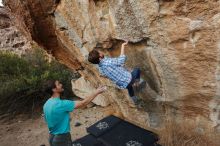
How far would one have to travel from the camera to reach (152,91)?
16.1 feet

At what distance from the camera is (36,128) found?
741 cm

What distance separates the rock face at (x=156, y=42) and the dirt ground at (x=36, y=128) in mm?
1314

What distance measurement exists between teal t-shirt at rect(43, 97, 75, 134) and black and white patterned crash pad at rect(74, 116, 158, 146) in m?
1.38

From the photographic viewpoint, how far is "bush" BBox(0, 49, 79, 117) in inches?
328

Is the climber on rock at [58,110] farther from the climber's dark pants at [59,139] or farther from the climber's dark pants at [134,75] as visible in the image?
the climber's dark pants at [134,75]

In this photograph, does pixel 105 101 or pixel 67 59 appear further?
pixel 105 101

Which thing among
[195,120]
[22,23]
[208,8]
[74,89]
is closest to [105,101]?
[74,89]

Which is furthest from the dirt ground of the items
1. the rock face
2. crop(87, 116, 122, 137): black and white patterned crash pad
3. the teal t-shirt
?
the teal t-shirt

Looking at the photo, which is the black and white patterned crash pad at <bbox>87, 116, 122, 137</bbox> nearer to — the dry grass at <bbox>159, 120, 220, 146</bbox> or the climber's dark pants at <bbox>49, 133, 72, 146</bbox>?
the dry grass at <bbox>159, 120, 220, 146</bbox>

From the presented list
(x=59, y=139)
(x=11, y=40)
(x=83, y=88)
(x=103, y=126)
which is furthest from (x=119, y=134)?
(x=11, y=40)

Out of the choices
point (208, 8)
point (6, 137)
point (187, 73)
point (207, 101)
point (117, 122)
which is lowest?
point (6, 137)

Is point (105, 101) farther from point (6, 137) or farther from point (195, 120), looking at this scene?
point (195, 120)

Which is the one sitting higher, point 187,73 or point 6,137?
point 187,73

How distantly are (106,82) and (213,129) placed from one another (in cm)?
200
